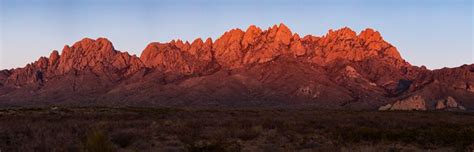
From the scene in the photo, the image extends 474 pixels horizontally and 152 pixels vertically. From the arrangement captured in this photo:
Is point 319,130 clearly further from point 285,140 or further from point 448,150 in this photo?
point 448,150

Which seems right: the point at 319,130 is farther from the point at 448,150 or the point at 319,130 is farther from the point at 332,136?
the point at 448,150

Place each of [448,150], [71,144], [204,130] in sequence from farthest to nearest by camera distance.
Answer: [204,130]
[448,150]
[71,144]

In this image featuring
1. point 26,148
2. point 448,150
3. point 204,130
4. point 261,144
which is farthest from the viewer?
point 204,130

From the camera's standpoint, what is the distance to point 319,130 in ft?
98.6

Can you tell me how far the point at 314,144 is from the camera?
75.7ft

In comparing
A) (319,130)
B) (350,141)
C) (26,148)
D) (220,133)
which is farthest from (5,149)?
(319,130)

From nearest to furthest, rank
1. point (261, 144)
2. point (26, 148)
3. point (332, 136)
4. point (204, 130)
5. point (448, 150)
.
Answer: point (26, 148) < point (448, 150) < point (261, 144) < point (332, 136) < point (204, 130)

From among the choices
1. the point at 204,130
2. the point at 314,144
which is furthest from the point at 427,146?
the point at 204,130

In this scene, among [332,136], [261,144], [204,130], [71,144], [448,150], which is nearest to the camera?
[71,144]

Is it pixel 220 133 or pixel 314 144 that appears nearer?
pixel 314 144

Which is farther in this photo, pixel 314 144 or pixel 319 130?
pixel 319 130

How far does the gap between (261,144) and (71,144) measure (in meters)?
7.97

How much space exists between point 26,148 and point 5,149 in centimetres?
122

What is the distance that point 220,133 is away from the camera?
26172mm
